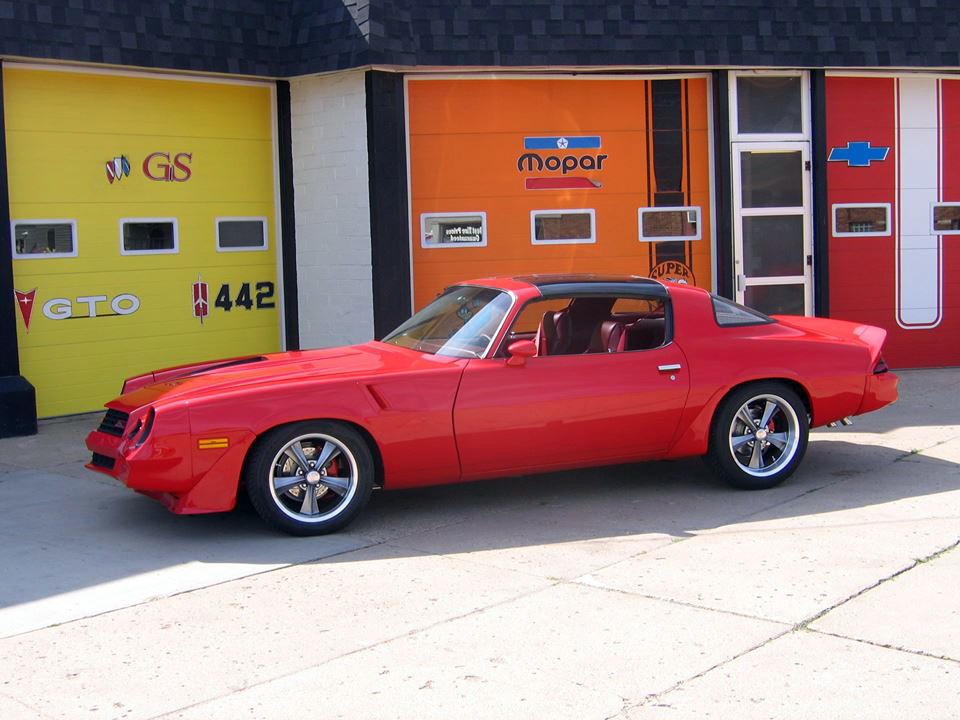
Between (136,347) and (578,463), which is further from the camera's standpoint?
(136,347)

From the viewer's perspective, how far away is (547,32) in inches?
433

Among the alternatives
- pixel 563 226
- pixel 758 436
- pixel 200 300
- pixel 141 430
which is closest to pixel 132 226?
pixel 200 300

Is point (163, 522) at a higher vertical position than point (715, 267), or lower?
lower

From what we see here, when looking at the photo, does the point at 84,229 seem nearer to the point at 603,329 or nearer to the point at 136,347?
the point at 136,347

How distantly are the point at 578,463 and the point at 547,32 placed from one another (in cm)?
540

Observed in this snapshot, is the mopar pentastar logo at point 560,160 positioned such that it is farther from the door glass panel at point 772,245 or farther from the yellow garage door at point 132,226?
the yellow garage door at point 132,226

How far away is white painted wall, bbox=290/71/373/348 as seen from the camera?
435 inches

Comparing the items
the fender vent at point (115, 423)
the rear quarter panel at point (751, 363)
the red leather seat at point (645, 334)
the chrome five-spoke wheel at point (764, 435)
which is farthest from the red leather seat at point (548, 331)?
the fender vent at point (115, 423)

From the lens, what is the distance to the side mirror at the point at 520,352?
685 cm

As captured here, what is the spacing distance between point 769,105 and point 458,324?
580 centimetres

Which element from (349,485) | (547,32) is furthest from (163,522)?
(547,32)

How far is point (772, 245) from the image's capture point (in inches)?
463

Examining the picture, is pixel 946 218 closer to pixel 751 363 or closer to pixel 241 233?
pixel 751 363

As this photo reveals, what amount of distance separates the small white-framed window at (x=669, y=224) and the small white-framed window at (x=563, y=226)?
509 mm
